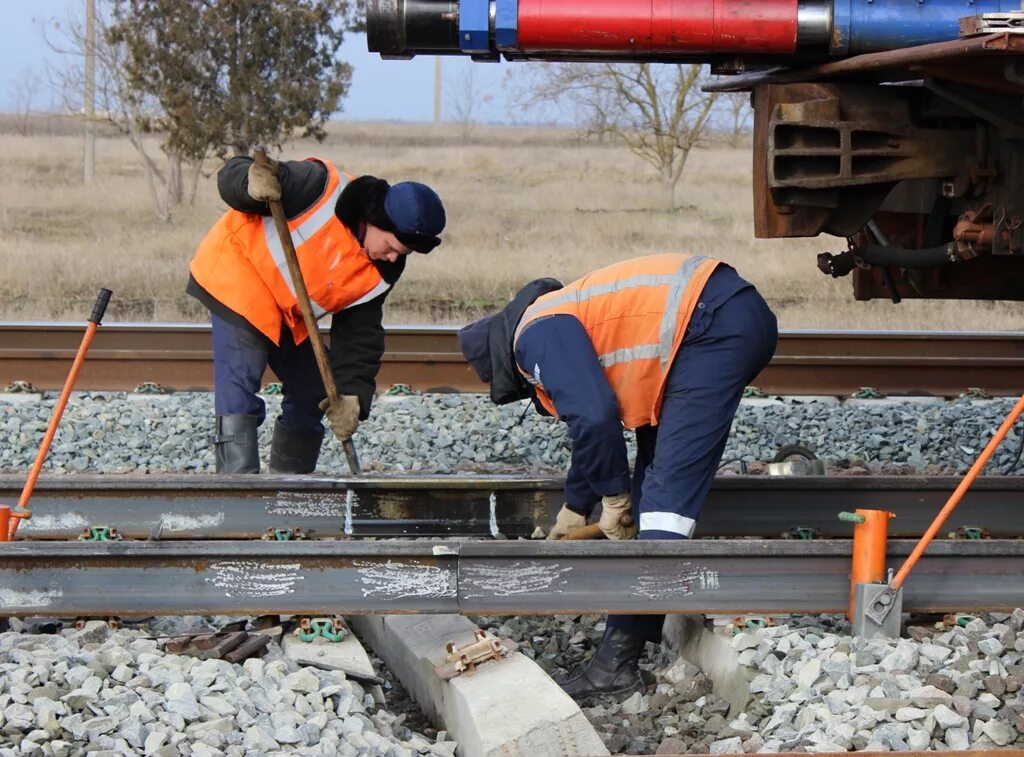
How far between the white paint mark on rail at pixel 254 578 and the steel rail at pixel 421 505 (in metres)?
1.11

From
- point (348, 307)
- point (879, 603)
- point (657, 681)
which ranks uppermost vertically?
point (348, 307)

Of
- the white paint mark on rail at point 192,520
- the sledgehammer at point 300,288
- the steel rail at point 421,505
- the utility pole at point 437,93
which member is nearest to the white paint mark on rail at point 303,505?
the steel rail at point 421,505

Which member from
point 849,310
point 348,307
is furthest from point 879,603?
point 849,310

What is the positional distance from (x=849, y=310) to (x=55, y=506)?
8680 millimetres

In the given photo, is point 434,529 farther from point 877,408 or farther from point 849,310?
point 849,310

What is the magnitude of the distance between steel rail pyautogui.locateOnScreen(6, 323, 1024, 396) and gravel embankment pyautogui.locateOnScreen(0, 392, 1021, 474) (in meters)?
0.36

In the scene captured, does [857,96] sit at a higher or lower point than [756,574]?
higher

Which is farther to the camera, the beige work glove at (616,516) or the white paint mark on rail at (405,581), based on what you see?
the beige work glove at (616,516)

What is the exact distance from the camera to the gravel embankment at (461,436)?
6777mm

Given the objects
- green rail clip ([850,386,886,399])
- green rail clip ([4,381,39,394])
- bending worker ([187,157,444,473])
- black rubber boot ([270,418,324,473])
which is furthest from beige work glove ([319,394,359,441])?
green rail clip ([850,386,886,399])

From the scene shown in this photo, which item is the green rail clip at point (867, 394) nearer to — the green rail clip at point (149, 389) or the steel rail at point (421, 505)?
the steel rail at point (421, 505)

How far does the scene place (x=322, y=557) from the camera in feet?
13.4

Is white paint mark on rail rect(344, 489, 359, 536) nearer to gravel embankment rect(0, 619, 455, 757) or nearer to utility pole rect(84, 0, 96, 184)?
gravel embankment rect(0, 619, 455, 757)

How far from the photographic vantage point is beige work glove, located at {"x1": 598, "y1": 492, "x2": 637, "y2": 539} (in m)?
4.39
